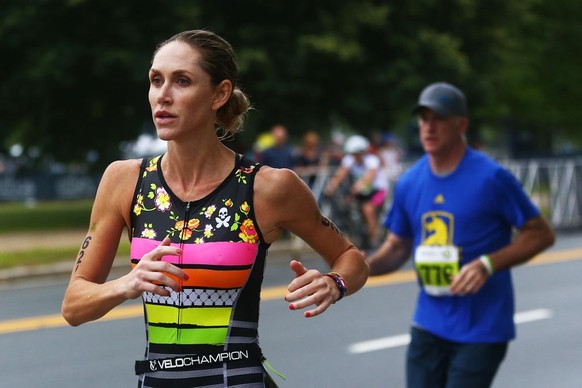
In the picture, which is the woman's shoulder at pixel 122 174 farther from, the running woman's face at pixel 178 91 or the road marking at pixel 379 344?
the road marking at pixel 379 344

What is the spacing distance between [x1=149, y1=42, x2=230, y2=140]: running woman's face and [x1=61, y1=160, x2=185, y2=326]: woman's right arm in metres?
0.22

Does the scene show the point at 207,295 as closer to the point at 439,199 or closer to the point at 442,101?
the point at 439,199

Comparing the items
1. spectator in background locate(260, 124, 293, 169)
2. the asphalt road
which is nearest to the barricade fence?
spectator in background locate(260, 124, 293, 169)

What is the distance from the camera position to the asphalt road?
797cm

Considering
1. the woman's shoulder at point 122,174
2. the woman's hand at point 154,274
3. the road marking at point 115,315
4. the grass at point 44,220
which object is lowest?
the road marking at point 115,315

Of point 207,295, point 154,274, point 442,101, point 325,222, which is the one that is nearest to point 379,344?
point 442,101

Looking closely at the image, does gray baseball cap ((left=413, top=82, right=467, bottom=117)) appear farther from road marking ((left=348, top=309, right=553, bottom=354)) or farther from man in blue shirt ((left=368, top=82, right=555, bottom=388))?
road marking ((left=348, top=309, right=553, bottom=354))

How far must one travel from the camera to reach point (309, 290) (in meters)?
2.85

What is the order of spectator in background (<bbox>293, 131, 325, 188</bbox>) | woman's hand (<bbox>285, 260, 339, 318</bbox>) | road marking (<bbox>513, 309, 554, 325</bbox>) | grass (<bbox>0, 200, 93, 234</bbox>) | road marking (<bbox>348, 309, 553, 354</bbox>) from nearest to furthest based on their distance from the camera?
woman's hand (<bbox>285, 260, 339, 318</bbox>) → road marking (<bbox>348, 309, 553, 354</bbox>) → road marking (<bbox>513, 309, 554, 325</bbox>) → spectator in background (<bbox>293, 131, 325, 188</bbox>) → grass (<bbox>0, 200, 93, 234</bbox>)

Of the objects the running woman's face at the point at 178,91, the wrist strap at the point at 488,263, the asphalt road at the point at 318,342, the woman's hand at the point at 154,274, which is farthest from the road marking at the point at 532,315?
the woman's hand at the point at 154,274

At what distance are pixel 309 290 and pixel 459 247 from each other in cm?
203

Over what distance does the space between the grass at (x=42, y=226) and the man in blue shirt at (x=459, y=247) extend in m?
10.5

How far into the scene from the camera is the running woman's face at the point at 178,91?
9.49 feet

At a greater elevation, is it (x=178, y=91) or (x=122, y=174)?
(x=178, y=91)
